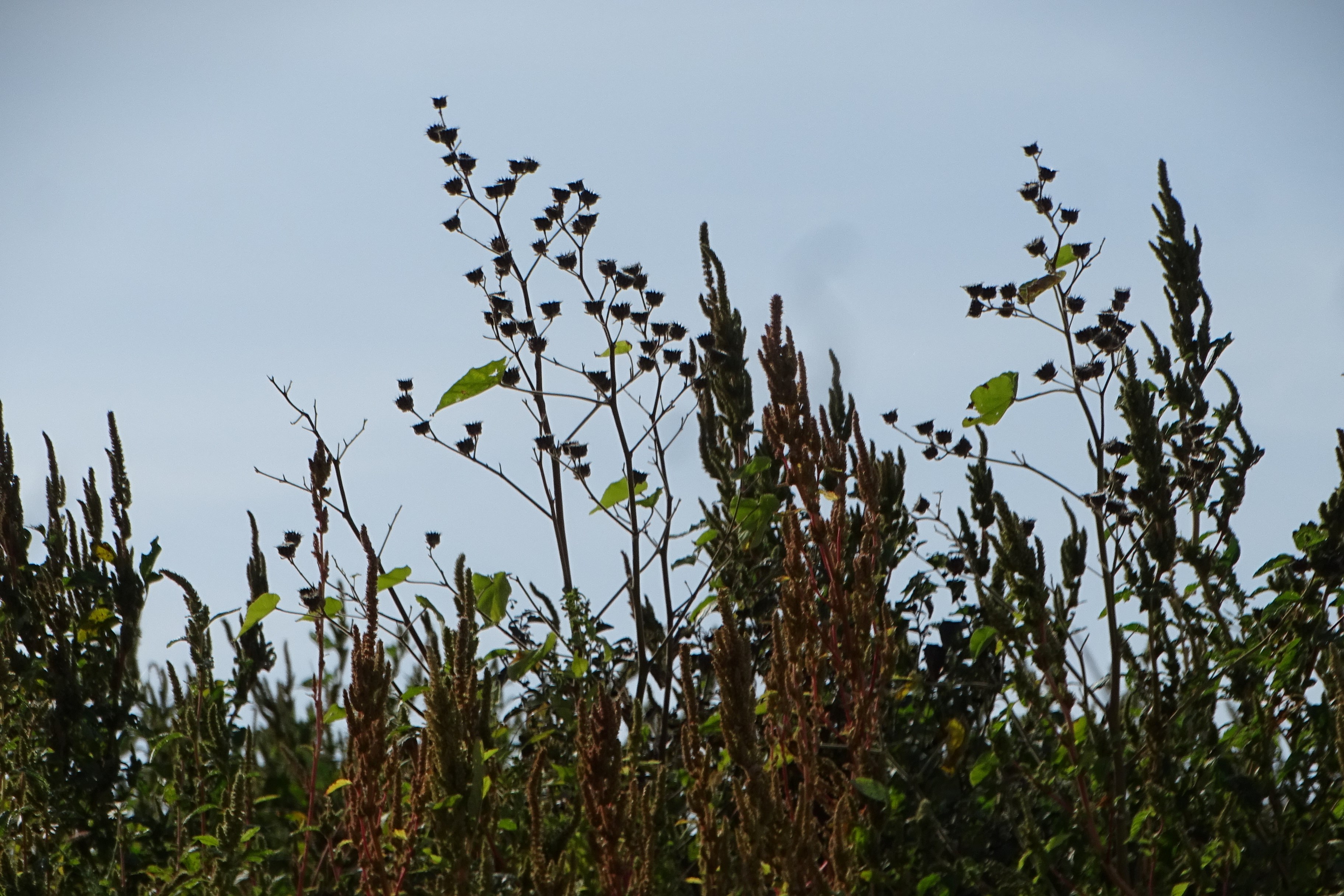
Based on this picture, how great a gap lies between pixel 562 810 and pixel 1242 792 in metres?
1.58

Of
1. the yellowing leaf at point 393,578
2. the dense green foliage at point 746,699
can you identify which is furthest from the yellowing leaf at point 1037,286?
the yellowing leaf at point 393,578

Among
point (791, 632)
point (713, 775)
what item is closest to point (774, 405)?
point (791, 632)

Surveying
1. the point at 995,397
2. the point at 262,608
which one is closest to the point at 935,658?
the point at 995,397

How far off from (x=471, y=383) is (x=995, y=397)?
1.47 metres

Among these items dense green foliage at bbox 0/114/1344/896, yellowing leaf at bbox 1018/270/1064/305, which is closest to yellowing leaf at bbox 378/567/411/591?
dense green foliage at bbox 0/114/1344/896

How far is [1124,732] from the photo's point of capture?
9.86 ft

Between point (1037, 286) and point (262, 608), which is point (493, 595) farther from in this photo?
point (1037, 286)

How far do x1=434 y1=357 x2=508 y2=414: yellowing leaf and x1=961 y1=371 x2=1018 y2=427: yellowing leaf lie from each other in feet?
4.43

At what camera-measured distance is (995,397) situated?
318 centimetres

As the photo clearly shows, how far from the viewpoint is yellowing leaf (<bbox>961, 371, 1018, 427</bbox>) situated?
10.4 ft

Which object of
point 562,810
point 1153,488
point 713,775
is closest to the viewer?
point 713,775

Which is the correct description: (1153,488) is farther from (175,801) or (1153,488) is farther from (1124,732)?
(175,801)

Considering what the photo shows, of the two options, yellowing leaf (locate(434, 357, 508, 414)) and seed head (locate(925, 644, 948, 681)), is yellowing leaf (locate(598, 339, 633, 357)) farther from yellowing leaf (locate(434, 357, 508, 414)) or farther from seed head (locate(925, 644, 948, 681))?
seed head (locate(925, 644, 948, 681))

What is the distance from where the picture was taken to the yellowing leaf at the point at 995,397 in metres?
3.18
